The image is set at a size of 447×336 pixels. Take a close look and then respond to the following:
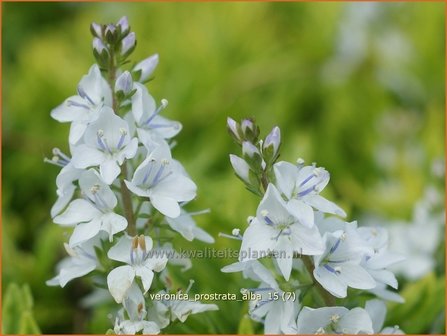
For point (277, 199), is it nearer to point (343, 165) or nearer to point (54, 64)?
point (343, 165)

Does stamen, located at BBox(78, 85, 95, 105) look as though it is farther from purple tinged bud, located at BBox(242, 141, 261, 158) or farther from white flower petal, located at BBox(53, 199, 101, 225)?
purple tinged bud, located at BBox(242, 141, 261, 158)

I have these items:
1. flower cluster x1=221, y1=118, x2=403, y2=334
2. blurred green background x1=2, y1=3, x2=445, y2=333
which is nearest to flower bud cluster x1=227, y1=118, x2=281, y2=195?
flower cluster x1=221, y1=118, x2=403, y2=334

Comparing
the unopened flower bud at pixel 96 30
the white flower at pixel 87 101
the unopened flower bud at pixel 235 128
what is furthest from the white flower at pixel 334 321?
the unopened flower bud at pixel 96 30

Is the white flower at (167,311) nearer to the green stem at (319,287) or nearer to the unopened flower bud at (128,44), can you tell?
the green stem at (319,287)

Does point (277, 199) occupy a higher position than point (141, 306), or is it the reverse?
point (277, 199)

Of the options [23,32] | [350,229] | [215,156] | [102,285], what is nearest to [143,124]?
[102,285]

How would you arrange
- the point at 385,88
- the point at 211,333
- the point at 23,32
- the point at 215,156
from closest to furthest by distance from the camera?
the point at 211,333 < the point at 215,156 < the point at 385,88 < the point at 23,32

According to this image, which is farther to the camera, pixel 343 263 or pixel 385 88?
pixel 385 88
